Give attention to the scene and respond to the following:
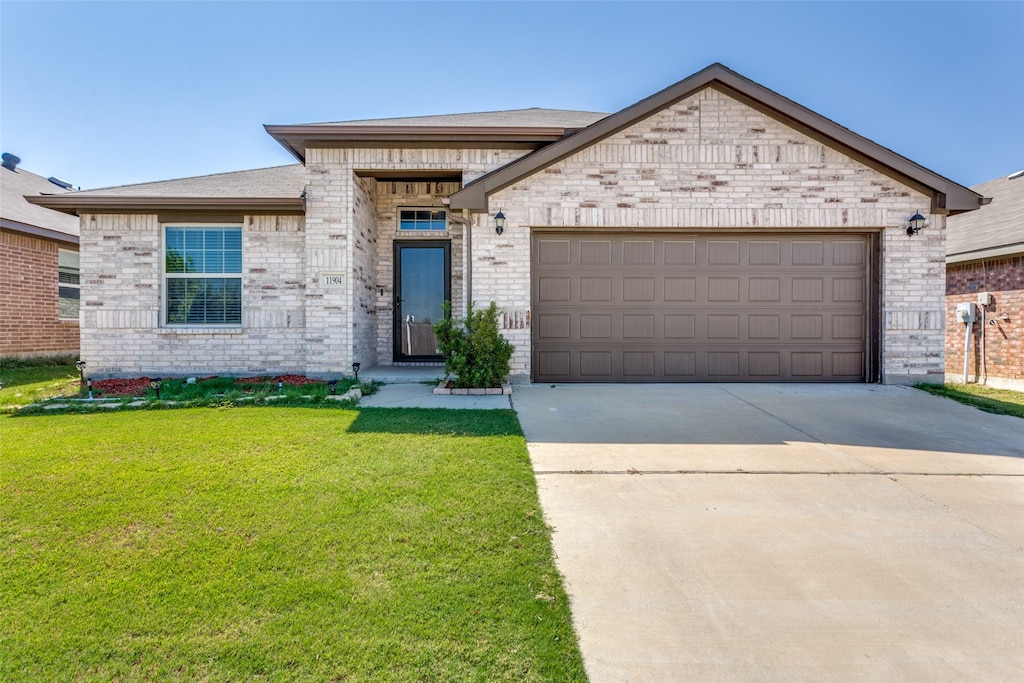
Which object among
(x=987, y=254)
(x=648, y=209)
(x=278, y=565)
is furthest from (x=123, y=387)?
(x=987, y=254)

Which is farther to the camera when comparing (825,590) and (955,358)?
(955,358)

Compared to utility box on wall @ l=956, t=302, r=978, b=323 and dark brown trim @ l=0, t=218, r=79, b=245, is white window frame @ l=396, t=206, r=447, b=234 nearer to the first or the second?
dark brown trim @ l=0, t=218, r=79, b=245

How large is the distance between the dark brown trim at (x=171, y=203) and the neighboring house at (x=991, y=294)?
1259cm

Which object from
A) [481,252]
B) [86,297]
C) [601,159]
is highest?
[601,159]

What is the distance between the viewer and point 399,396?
673 cm

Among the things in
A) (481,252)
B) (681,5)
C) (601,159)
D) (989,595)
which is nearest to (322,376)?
(481,252)

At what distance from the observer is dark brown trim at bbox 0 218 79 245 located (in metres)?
10.1

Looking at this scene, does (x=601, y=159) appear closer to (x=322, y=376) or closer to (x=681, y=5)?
(x=681, y=5)

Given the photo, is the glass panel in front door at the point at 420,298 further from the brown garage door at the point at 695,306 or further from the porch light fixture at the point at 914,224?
the porch light fixture at the point at 914,224

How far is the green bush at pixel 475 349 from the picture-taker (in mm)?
6926

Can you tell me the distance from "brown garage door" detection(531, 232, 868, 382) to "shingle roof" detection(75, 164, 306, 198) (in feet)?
16.3

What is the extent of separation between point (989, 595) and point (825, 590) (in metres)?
0.75

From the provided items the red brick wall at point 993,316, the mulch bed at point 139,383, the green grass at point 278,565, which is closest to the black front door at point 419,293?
the mulch bed at point 139,383

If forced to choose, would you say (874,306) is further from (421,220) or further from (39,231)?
(39,231)
